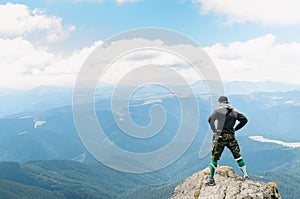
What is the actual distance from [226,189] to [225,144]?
264cm

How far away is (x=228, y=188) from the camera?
17500 millimetres

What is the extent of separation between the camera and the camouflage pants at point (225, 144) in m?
17.4

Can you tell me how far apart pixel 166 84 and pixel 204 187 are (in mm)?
7716

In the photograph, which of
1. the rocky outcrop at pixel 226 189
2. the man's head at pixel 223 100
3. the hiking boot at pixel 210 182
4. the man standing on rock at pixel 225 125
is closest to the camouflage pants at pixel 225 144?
the man standing on rock at pixel 225 125

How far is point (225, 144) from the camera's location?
57.3 feet

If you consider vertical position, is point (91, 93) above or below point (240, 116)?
above

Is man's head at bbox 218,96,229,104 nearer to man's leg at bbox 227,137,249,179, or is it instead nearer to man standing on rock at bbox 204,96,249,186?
man standing on rock at bbox 204,96,249,186

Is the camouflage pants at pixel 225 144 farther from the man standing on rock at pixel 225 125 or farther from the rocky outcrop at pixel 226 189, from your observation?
the rocky outcrop at pixel 226 189

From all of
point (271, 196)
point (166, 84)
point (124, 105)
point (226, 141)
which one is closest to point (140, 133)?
point (124, 105)

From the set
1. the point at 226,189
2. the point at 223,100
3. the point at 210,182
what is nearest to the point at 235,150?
the point at 226,189

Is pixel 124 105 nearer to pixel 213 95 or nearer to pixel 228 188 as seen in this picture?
pixel 213 95

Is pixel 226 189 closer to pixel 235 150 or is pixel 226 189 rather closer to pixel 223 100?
pixel 235 150

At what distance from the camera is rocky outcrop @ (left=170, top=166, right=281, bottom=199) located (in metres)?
16.6

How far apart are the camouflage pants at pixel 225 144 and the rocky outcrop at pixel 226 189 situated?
5.72 feet
